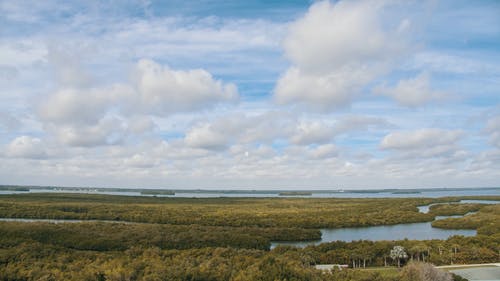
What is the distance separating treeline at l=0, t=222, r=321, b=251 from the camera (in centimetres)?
4831

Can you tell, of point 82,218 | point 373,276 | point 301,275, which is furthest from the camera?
point 82,218

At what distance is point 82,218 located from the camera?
85000mm

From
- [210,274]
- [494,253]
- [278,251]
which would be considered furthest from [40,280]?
[494,253]

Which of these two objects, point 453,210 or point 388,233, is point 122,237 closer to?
point 388,233

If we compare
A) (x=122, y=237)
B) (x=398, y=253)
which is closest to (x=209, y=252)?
(x=398, y=253)

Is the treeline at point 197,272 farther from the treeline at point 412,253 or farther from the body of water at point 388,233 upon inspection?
the body of water at point 388,233

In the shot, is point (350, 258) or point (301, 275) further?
point (350, 258)

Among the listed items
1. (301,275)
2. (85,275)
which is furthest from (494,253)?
(85,275)

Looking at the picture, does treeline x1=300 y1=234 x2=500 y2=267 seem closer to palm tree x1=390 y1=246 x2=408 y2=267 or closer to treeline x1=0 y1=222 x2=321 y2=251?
palm tree x1=390 y1=246 x2=408 y2=267

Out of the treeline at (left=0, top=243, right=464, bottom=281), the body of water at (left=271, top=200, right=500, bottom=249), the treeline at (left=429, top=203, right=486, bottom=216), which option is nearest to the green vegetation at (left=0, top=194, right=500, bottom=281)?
the treeline at (left=0, top=243, right=464, bottom=281)

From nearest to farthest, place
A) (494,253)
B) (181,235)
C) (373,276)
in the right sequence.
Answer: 1. (373,276)
2. (494,253)
3. (181,235)

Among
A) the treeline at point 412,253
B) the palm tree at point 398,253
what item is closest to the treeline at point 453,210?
the treeline at point 412,253

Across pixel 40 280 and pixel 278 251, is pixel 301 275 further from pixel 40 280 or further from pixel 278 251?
pixel 278 251

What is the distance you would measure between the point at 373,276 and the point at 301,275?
486 cm
